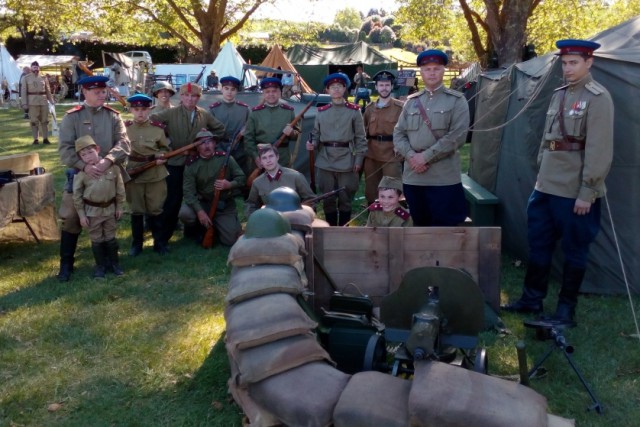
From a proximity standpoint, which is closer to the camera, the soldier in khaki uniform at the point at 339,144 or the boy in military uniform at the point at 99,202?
the boy in military uniform at the point at 99,202

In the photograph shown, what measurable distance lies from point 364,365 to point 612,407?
1428mm

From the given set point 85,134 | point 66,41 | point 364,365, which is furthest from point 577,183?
point 66,41

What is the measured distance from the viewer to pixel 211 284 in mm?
6055

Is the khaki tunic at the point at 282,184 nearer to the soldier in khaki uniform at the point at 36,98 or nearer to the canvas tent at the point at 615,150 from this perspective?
the canvas tent at the point at 615,150

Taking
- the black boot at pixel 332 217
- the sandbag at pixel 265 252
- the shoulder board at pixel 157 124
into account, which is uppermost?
the shoulder board at pixel 157 124

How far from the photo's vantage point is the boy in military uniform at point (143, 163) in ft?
22.4

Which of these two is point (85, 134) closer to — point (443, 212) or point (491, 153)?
point (443, 212)

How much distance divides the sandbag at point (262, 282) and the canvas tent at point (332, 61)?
2729 centimetres

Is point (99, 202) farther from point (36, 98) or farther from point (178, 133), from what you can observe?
point (36, 98)

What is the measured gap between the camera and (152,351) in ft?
15.3

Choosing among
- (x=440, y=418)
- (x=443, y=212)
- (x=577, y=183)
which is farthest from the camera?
(x=443, y=212)

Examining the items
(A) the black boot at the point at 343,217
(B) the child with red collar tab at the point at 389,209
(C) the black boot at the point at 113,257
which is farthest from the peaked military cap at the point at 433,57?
(C) the black boot at the point at 113,257

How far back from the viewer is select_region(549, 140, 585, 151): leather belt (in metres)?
4.70

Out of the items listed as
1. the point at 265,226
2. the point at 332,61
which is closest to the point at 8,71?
the point at 332,61
